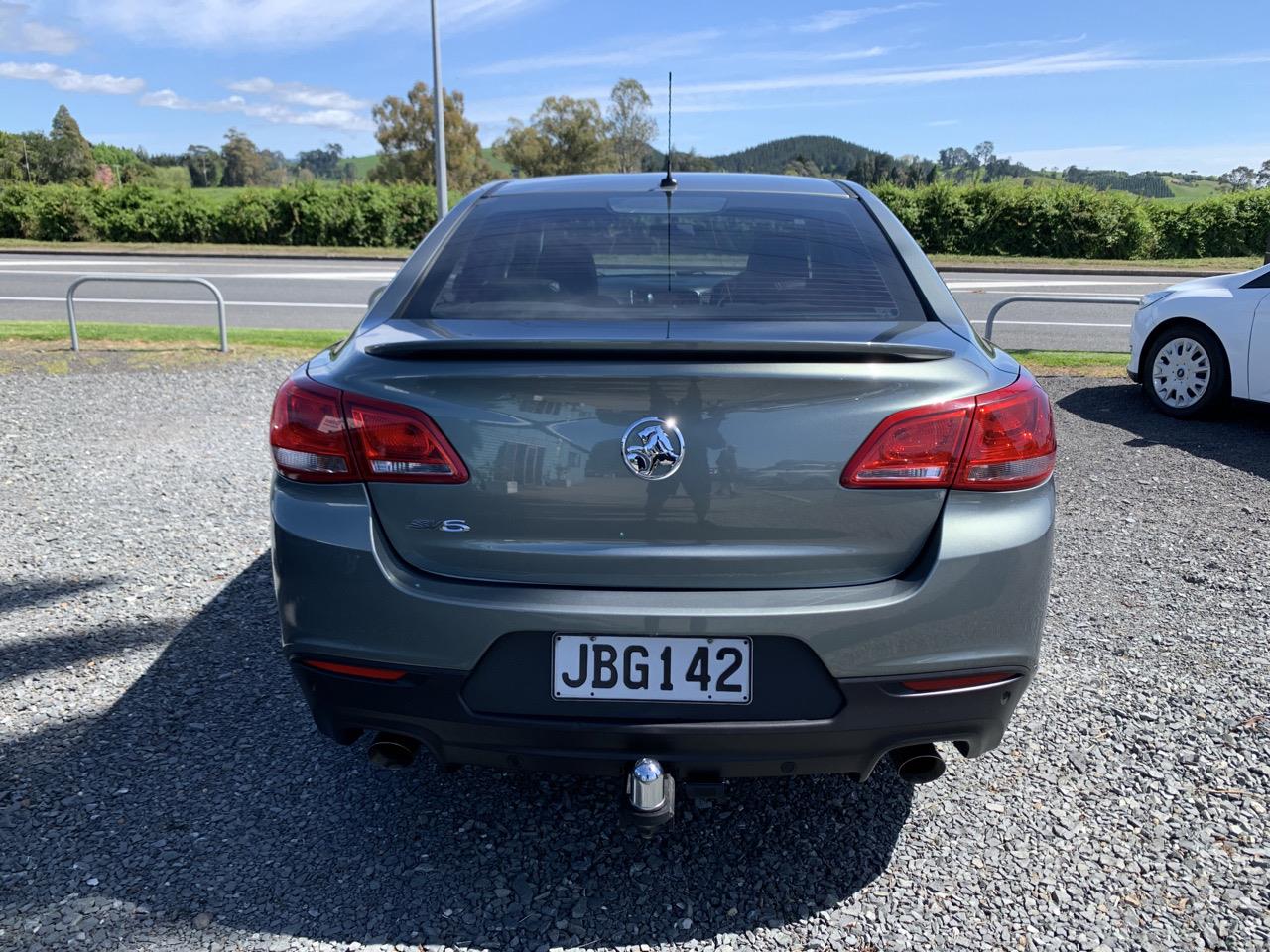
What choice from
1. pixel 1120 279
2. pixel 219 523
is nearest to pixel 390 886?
pixel 219 523

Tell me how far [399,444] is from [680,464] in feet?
1.93

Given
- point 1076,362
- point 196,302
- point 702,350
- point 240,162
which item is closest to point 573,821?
point 702,350

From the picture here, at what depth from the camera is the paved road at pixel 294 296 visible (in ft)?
45.4

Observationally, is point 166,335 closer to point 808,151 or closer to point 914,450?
point 914,450

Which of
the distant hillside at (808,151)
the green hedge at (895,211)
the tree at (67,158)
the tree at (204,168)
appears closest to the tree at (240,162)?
the tree at (204,168)

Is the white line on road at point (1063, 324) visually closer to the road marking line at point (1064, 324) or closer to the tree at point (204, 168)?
the road marking line at point (1064, 324)

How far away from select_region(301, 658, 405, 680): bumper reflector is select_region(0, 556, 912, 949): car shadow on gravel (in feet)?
1.90

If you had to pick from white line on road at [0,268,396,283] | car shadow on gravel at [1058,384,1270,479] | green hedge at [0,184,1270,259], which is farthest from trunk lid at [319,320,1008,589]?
green hedge at [0,184,1270,259]

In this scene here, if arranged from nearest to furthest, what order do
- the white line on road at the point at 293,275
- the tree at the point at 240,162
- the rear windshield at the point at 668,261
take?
the rear windshield at the point at 668,261
the white line on road at the point at 293,275
the tree at the point at 240,162

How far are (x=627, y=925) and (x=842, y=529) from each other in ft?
3.41

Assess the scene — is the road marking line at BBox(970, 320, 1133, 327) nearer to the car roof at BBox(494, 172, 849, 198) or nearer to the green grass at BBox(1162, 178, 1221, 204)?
the car roof at BBox(494, 172, 849, 198)

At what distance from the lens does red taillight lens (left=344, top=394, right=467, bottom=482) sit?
2062 millimetres

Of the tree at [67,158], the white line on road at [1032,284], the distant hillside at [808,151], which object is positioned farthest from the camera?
the distant hillside at [808,151]

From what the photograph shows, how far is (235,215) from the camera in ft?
103
